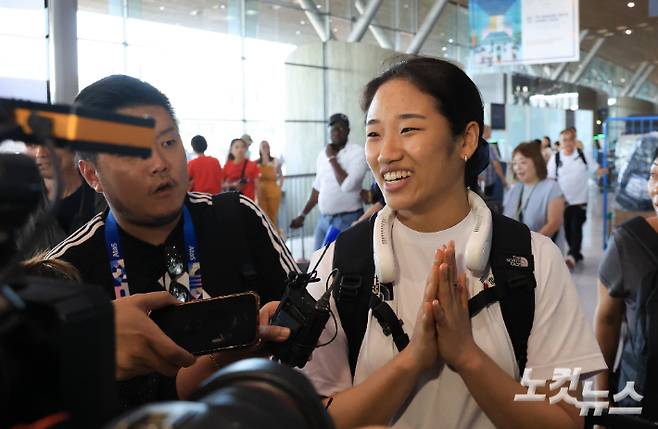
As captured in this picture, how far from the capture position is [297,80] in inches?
475

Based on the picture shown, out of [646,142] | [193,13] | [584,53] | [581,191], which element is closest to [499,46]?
[581,191]

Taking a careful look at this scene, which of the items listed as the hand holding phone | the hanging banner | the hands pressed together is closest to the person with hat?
the hanging banner

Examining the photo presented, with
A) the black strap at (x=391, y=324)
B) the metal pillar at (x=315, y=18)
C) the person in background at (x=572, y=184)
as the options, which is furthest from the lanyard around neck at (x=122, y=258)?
the metal pillar at (x=315, y=18)

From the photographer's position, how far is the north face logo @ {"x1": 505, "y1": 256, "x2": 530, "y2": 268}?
1.37 m

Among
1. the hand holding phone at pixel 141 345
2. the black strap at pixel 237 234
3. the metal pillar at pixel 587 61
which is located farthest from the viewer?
the metal pillar at pixel 587 61

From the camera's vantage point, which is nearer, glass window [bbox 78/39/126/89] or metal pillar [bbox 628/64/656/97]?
glass window [bbox 78/39/126/89]

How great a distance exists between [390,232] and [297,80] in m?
10.9

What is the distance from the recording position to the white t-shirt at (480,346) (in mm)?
1347

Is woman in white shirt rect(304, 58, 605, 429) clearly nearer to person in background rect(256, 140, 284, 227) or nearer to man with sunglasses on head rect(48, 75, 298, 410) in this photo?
man with sunglasses on head rect(48, 75, 298, 410)

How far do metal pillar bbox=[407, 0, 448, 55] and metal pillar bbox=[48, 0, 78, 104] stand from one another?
9.97 m

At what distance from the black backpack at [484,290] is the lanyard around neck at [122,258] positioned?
33 cm

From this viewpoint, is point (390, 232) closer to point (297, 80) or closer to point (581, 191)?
point (581, 191)

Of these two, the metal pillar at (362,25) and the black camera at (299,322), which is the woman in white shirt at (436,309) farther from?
the metal pillar at (362,25)

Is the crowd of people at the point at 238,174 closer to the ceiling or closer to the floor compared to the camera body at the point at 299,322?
closer to the ceiling
